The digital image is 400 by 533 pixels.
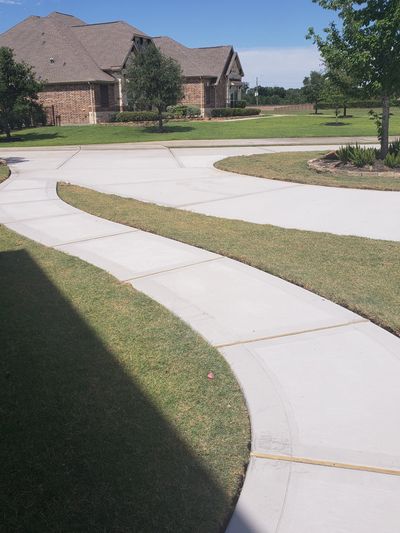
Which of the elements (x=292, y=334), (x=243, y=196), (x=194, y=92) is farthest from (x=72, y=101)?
(x=292, y=334)

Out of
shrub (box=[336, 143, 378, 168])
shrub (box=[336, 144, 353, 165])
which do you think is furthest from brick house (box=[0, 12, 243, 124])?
shrub (box=[336, 143, 378, 168])

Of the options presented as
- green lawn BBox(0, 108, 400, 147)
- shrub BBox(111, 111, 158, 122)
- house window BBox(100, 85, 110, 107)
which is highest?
house window BBox(100, 85, 110, 107)

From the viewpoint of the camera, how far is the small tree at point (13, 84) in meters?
26.2

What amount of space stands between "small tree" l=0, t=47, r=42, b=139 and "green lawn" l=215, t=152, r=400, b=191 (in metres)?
15.4

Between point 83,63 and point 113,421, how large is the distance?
39121 mm

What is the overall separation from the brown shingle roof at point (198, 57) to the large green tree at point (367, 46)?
33.1m

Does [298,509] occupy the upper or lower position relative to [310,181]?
lower

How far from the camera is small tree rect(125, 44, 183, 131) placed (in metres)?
28.7

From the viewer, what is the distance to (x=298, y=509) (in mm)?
2361

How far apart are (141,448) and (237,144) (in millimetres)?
21377

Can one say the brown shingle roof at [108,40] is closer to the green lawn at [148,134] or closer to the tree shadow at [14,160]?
the green lawn at [148,134]

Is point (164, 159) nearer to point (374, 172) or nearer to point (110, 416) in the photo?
point (374, 172)

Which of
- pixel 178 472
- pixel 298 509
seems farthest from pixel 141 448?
pixel 298 509

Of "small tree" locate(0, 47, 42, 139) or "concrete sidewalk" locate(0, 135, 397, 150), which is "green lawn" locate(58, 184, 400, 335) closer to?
"concrete sidewalk" locate(0, 135, 397, 150)
